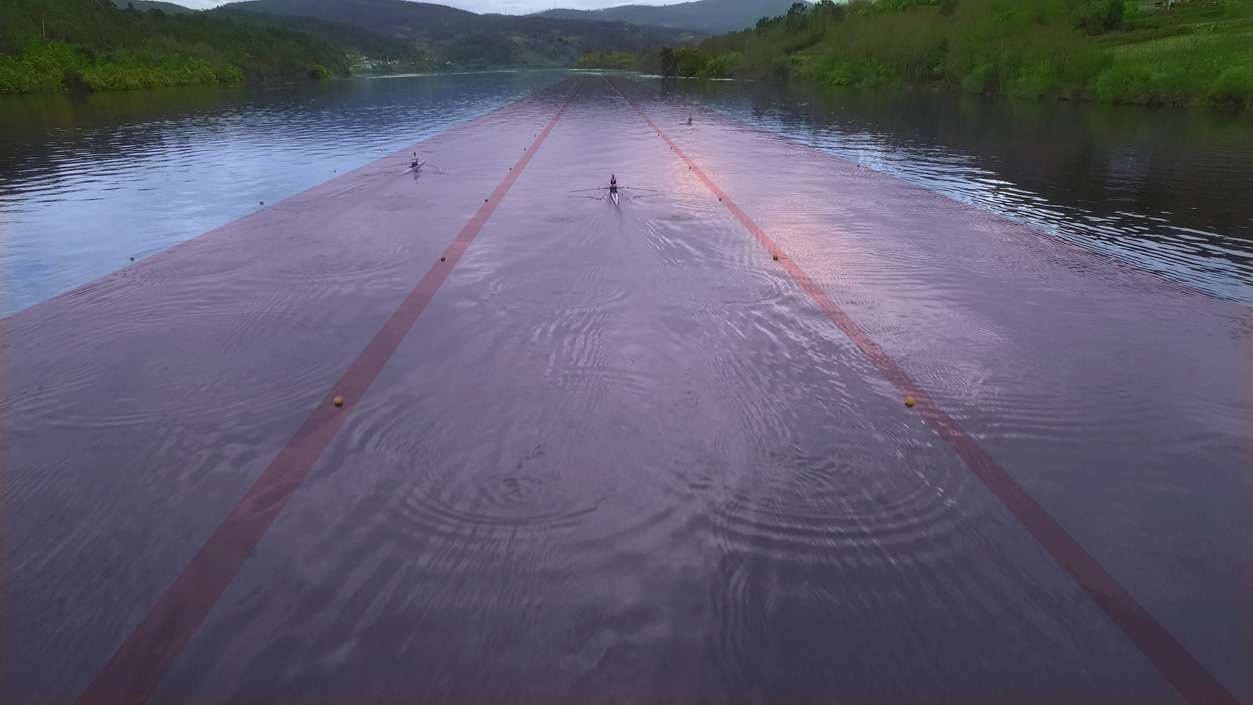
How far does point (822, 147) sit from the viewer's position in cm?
1698

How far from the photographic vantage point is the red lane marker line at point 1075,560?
93.2 inches

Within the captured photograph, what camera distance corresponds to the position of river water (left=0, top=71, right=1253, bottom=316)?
25.5 feet

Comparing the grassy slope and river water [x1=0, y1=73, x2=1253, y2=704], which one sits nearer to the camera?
river water [x1=0, y1=73, x2=1253, y2=704]

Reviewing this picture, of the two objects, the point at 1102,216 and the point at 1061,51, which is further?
the point at 1061,51

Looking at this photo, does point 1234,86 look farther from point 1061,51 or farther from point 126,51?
point 126,51

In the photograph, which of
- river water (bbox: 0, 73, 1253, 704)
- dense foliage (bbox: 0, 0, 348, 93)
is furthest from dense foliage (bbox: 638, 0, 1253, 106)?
dense foliage (bbox: 0, 0, 348, 93)

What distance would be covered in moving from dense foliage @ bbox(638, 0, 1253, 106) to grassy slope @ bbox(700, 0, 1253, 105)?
54 mm

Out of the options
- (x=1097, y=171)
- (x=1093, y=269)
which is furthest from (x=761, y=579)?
(x=1097, y=171)

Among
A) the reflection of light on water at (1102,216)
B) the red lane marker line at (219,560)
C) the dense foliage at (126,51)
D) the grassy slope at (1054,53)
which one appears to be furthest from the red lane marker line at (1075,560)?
the dense foliage at (126,51)

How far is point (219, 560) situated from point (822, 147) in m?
17.3

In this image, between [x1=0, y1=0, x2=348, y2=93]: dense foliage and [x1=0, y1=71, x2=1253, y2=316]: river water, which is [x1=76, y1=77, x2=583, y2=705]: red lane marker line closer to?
[x1=0, y1=71, x2=1253, y2=316]: river water

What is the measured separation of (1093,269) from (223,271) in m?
9.69

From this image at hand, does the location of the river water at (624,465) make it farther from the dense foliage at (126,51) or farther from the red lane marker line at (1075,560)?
the dense foliage at (126,51)

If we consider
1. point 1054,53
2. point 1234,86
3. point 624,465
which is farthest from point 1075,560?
point 1054,53
